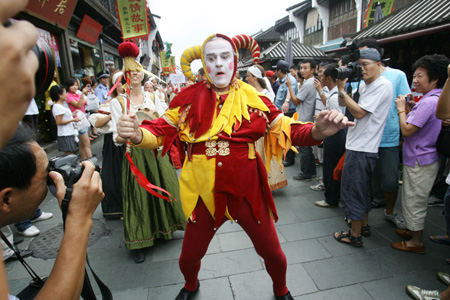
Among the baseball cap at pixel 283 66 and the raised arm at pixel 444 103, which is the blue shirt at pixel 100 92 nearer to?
the baseball cap at pixel 283 66

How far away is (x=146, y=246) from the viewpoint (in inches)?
112

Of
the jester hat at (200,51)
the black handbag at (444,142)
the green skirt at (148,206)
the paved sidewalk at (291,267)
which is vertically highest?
the jester hat at (200,51)

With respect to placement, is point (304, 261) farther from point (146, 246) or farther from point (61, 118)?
point (61, 118)

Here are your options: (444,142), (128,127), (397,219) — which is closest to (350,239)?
(397,219)

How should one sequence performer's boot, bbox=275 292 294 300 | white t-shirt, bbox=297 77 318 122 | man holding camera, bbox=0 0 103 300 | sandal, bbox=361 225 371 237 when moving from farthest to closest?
1. white t-shirt, bbox=297 77 318 122
2. sandal, bbox=361 225 371 237
3. performer's boot, bbox=275 292 294 300
4. man holding camera, bbox=0 0 103 300

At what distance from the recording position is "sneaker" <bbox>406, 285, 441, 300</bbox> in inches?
81.7

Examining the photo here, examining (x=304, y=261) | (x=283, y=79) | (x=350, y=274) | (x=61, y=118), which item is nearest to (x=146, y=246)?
(x=304, y=261)

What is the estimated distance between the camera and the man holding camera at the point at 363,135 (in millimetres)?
2637

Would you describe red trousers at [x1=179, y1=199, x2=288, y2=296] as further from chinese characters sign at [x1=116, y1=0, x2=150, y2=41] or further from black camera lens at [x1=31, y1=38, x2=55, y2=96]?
chinese characters sign at [x1=116, y1=0, x2=150, y2=41]

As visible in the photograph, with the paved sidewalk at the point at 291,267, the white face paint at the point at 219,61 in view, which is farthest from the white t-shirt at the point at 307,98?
the white face paint at the point at 219,61

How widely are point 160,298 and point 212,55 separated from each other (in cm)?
201

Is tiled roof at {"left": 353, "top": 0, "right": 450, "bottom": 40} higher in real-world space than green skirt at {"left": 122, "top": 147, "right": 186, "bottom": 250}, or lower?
higher

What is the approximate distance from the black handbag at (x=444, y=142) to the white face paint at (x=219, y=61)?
2.07 metres

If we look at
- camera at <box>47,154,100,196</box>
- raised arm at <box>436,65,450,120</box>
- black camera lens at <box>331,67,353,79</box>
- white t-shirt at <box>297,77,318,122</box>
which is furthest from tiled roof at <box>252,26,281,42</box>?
camera at <box>47,154,100,196</box>
